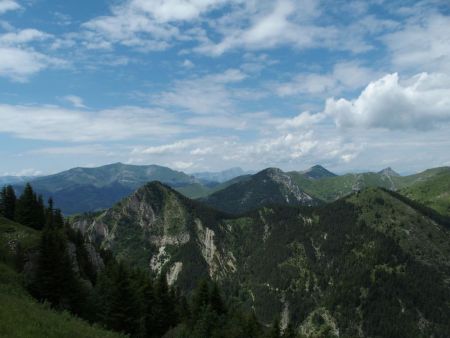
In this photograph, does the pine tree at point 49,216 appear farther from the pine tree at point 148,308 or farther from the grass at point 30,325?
the grass at point 30,325

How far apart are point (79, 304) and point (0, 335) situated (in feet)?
103

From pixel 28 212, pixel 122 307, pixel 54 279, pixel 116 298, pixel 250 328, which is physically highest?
pixel 28 212

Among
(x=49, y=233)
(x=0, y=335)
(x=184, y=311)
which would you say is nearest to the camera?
(x=0, y=335)

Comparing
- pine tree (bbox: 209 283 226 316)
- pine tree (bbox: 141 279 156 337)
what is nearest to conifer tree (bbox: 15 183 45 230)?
pine tree (bbox: 141 279 156 337)

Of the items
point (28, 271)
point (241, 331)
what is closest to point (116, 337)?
point (28, 271)

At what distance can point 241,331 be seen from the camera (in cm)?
6197

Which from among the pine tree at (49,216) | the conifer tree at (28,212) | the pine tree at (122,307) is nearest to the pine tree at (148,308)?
the pine tree at (122,307)

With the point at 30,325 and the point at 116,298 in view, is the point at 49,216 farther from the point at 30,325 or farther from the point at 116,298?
the point at 30,325

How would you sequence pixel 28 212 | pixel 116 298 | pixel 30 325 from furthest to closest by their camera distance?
pixel 28 212 < pixel 116 298 < pixel 30 325

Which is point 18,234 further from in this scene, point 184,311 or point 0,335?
point 0,335

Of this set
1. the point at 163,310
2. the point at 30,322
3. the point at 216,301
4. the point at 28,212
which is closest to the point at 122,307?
the point at 163,310

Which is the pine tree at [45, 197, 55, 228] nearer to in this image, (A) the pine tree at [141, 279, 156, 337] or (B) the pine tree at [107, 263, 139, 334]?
(B) the pine tree at [107, 263, 139, 334]

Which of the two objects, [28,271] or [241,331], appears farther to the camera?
[241,331]

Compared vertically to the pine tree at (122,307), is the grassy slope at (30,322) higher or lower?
higher
